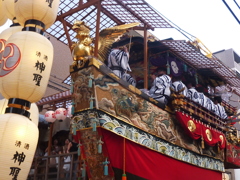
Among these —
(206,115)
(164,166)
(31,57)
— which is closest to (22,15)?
(31,57)

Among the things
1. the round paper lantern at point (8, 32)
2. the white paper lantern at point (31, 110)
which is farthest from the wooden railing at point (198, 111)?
the round paper lantern at point (8, 32)

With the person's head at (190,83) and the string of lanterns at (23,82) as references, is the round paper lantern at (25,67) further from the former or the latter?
the person's head at (190,83)

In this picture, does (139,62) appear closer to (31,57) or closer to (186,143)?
(186,143)

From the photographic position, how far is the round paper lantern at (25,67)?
17.1 ft

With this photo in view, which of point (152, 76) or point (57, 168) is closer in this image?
point (57, 168)

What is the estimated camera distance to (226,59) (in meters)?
20.2

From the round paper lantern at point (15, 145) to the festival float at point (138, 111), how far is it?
0.90m

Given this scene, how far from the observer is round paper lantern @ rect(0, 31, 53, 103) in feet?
17.1

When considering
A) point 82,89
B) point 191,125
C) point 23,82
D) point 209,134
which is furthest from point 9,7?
point 209,134

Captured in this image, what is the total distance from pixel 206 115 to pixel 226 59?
13.0 m

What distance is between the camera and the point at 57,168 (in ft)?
24.4

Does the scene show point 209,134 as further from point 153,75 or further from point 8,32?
point 8,32

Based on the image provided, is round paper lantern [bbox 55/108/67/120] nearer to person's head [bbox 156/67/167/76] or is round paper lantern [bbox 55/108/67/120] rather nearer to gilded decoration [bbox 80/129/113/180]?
person's head [bbox 156/67/167/76]

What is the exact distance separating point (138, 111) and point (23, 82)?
2425mm
